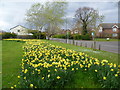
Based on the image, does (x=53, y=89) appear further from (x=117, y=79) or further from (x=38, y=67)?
(x=117, y=79)

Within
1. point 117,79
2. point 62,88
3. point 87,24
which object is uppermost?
point 87,24

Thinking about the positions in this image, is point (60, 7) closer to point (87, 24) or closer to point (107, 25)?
point (87, 24)

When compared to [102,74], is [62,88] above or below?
below

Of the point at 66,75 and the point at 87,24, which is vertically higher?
the point at 87,24

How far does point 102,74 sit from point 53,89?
3.79 feet

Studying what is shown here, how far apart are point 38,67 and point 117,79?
197 centimetres

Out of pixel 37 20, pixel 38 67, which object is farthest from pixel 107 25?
pixel 38 67

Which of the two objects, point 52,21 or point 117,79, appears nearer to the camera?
point 117,79

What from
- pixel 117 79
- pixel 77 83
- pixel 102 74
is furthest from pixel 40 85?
pixel 117 79

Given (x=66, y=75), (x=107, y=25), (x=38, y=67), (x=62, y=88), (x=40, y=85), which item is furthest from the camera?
(x=107, y=25)

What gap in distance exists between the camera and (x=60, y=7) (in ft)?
107

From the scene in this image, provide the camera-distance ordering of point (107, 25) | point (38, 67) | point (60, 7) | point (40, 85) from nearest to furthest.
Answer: point (40, 85) < point (38, 67) < point (60, 7) < point (107, 25)

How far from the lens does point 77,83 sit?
3.39 meters

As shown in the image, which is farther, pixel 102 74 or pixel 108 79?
pixel 102 74
